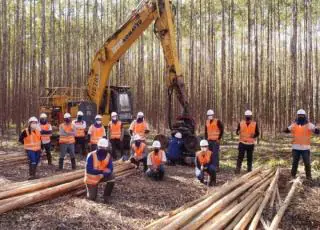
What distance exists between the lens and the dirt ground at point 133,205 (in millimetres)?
6379

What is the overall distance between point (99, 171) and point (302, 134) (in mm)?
5084

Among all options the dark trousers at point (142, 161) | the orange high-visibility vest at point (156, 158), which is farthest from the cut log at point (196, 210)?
the dark trousers at point (142, 161)

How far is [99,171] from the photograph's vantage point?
7828 millimetres

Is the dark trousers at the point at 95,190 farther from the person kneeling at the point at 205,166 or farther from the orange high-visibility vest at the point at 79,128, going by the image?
the orange high-visibility vest at the point at 79,128

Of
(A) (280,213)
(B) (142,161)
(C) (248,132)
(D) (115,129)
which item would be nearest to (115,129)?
(D) (115,129)

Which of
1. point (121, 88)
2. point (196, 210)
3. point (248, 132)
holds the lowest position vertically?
point (196, 210)

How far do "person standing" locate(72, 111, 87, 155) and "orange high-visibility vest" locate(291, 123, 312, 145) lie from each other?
233 inches

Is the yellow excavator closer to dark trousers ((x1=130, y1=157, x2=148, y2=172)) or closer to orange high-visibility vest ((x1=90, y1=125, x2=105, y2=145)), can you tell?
dark trousers ((x1=130, y1=157, x2=148, y2=172))

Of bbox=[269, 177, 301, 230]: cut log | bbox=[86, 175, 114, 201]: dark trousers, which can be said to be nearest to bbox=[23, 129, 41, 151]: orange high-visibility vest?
bbox=[86, 175, 114, 201]: dark trousers

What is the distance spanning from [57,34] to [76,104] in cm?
1570

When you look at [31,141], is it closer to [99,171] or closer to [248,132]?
[99,171]

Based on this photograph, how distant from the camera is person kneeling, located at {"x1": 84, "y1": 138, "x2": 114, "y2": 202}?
7738 millimetres

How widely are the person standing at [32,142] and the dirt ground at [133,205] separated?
19.9 inches

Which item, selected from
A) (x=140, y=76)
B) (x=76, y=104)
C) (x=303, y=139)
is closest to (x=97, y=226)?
(x=303, y=139)
